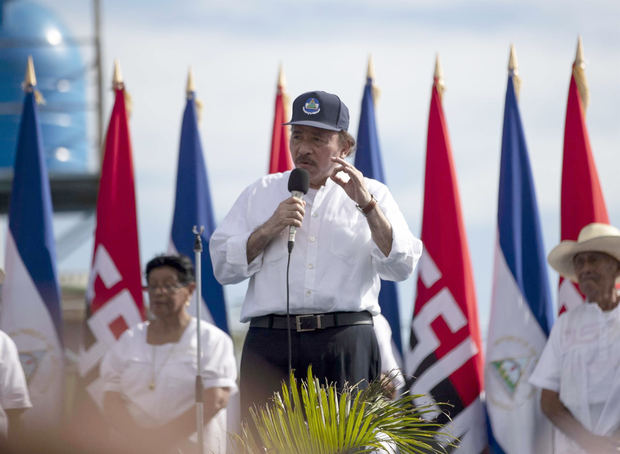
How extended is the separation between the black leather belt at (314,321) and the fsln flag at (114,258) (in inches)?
162

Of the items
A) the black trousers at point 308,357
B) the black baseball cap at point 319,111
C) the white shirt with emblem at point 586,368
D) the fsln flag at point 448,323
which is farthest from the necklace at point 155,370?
the black baseball cap at point 319,111

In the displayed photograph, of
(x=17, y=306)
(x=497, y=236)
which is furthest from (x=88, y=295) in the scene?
(x=497, y=236)

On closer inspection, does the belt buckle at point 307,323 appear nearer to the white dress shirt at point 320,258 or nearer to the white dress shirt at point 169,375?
the white dress shirt at point 320,258

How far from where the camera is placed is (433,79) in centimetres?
709

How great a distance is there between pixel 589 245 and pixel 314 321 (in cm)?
295

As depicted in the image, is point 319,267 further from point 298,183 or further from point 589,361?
point 589,361

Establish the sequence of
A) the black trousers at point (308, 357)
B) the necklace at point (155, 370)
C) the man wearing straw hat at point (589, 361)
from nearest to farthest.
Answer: the black trousers at point (308, 357) < the man wearing straw hat at point (589, 361) < the necklace at point (155, 370)

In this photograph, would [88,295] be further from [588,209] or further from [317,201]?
[317,201]

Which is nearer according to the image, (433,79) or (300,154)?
(300,154)

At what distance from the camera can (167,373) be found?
5.34 meters

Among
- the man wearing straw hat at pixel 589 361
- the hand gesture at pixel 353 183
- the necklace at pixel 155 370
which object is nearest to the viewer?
the hand gesture at pixel 353 183

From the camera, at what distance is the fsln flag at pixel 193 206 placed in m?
7.02

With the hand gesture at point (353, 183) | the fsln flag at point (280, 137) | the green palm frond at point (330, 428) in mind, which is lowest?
the green palm frond at point (330, 428)

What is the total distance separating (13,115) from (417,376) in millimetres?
6091
